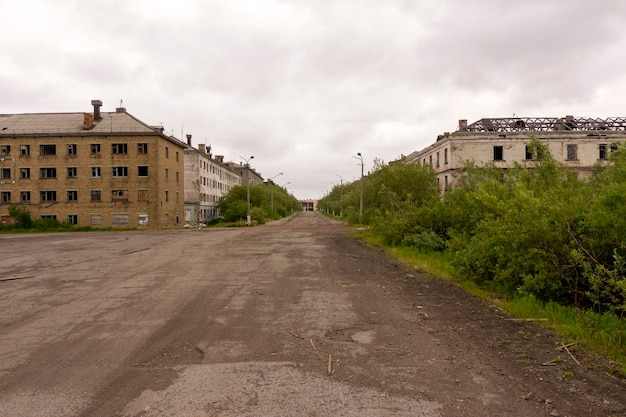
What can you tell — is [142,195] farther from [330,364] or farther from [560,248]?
[330,364]

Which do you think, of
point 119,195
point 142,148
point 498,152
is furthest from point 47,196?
point 498,152

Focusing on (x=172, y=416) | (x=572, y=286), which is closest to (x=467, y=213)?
(x=572, y=286)

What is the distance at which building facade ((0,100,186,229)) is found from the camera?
1859 inches

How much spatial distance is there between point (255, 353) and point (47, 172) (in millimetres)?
51538

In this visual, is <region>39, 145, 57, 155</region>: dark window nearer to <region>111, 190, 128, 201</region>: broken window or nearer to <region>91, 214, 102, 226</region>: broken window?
<region>111, 190, 128, 201</region>: broken window

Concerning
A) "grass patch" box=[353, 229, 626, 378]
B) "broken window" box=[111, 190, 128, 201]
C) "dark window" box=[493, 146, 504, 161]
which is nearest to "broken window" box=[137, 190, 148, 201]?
"broken window" box=[111, 190, 128, 201]

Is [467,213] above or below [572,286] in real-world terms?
above

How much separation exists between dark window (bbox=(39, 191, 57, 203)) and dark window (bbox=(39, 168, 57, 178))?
1.77 metres

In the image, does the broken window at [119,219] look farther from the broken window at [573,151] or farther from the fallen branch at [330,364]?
the broken window at [573,151]

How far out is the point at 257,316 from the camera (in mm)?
7672

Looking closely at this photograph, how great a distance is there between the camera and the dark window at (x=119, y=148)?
47344 mm

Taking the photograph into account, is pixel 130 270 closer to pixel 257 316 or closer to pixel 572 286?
pixel 257 316

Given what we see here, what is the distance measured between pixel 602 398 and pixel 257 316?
5.08 metres

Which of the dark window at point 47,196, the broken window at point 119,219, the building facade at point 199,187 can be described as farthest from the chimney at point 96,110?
the building facade at point 199,187
